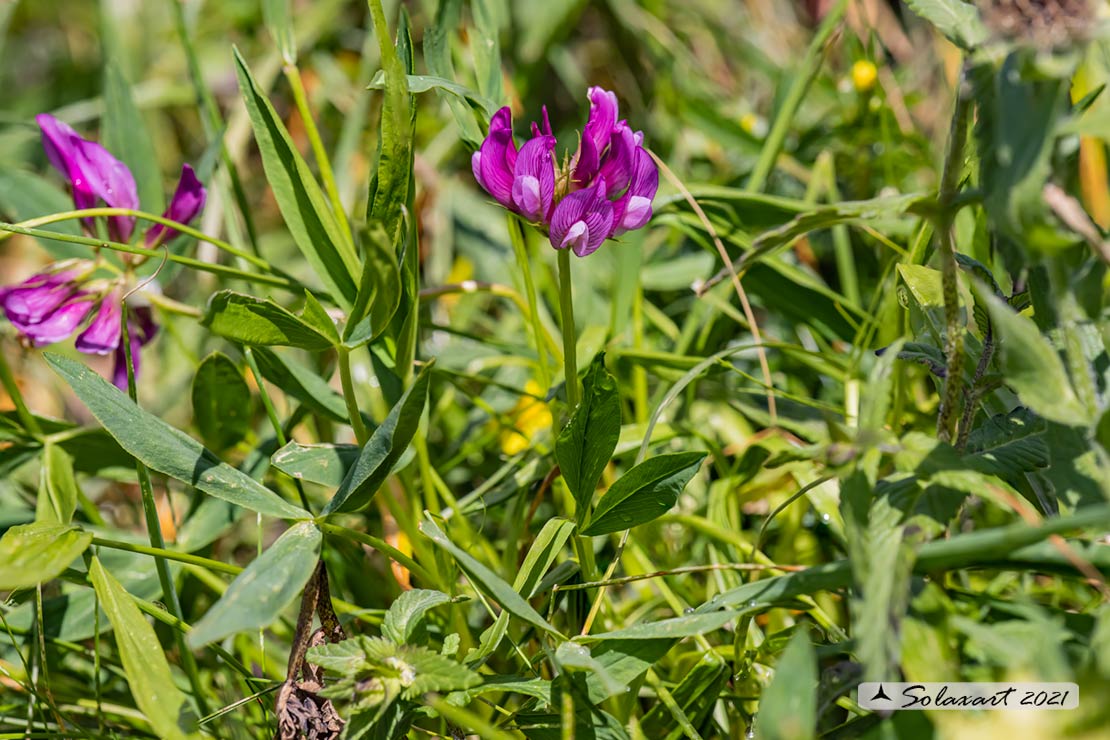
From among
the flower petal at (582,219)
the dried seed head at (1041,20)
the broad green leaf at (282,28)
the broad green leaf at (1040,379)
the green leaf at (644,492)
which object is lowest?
the green leaf at (644,492)

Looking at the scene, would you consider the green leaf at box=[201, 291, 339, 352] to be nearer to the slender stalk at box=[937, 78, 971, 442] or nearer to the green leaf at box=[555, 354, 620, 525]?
the green leaf at box=[555, 354, 620, 525]

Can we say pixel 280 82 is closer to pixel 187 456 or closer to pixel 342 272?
pixel 342 272

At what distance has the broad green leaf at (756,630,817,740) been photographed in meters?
0.57

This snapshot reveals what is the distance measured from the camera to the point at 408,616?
75cm

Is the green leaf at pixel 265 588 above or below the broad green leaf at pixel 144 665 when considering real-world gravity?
above

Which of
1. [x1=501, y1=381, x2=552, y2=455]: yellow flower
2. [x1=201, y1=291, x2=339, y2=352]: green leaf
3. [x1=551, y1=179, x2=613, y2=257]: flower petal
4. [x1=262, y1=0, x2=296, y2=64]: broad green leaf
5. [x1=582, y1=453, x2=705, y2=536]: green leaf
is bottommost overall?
[x1=501, y1=381, x2=552, y2=455]: yellow flower

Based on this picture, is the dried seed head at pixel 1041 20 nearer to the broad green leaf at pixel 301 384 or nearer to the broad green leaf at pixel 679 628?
the broad green leaf at pixel 679 628

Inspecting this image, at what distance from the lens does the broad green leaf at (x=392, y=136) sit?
2.56 ft

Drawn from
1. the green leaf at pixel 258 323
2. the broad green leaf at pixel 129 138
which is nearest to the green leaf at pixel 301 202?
the green leaf at pixel 258 323

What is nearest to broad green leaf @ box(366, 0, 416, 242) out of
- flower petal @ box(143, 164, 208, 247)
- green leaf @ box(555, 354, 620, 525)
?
green leaf @ box(555, 354, 620, 525)

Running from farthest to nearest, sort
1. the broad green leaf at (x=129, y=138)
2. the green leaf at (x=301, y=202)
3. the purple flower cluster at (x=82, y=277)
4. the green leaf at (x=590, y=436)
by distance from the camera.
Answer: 1. the broad green leaf at (x=129, y=138)
2. the purple flower cluster at (x=82, y=277)
3. the green leaf at (x=301, y=202)
4. the green leaf at (x=590, y=436)

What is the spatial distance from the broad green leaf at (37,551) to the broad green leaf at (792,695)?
0.51 meters

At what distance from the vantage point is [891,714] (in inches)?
25.8

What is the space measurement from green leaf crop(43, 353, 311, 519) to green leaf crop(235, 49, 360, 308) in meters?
0.20
